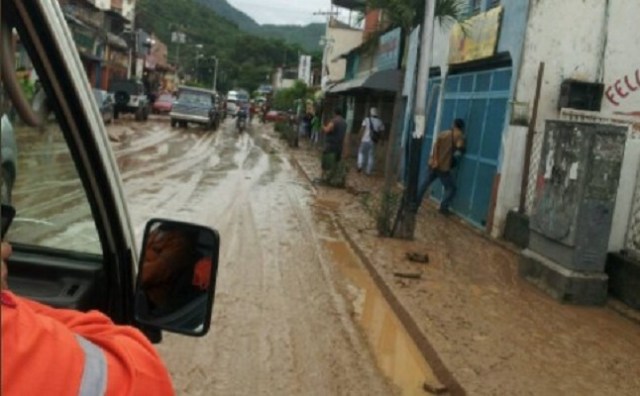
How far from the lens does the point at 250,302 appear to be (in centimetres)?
667

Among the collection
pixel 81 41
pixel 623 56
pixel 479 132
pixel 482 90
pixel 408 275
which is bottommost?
pixel 408 275

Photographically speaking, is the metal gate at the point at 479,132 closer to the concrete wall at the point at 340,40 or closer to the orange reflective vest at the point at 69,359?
the orange reflective vest at the point at 69,359

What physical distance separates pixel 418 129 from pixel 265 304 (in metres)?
4.20

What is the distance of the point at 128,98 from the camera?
39219 millimetres

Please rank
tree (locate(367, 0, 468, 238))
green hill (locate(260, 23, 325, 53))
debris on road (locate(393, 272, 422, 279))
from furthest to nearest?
green hill (locate(260, 23, 325, 53))
tree (locate(367, 0, 468, 238))
debris on road (locate(393, 272, 422, 279))

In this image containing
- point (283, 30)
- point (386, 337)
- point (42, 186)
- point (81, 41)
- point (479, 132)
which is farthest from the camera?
point (283, 30)

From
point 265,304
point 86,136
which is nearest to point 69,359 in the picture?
point 86,136

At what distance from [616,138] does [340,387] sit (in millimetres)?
3914

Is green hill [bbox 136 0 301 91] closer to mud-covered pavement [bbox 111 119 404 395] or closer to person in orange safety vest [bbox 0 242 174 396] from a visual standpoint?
mud-covered pavement [bbox 111 119 404 395]

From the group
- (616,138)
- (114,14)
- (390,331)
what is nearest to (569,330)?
(390,331)

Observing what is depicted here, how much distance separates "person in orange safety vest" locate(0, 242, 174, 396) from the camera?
109 cm

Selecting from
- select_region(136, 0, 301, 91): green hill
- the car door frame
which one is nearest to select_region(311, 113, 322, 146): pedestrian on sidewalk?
the car door frame

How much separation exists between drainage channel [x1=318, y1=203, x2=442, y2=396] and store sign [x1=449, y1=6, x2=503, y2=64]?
4.89 m

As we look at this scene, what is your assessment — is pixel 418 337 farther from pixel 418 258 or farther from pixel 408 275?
pixel 418 258
